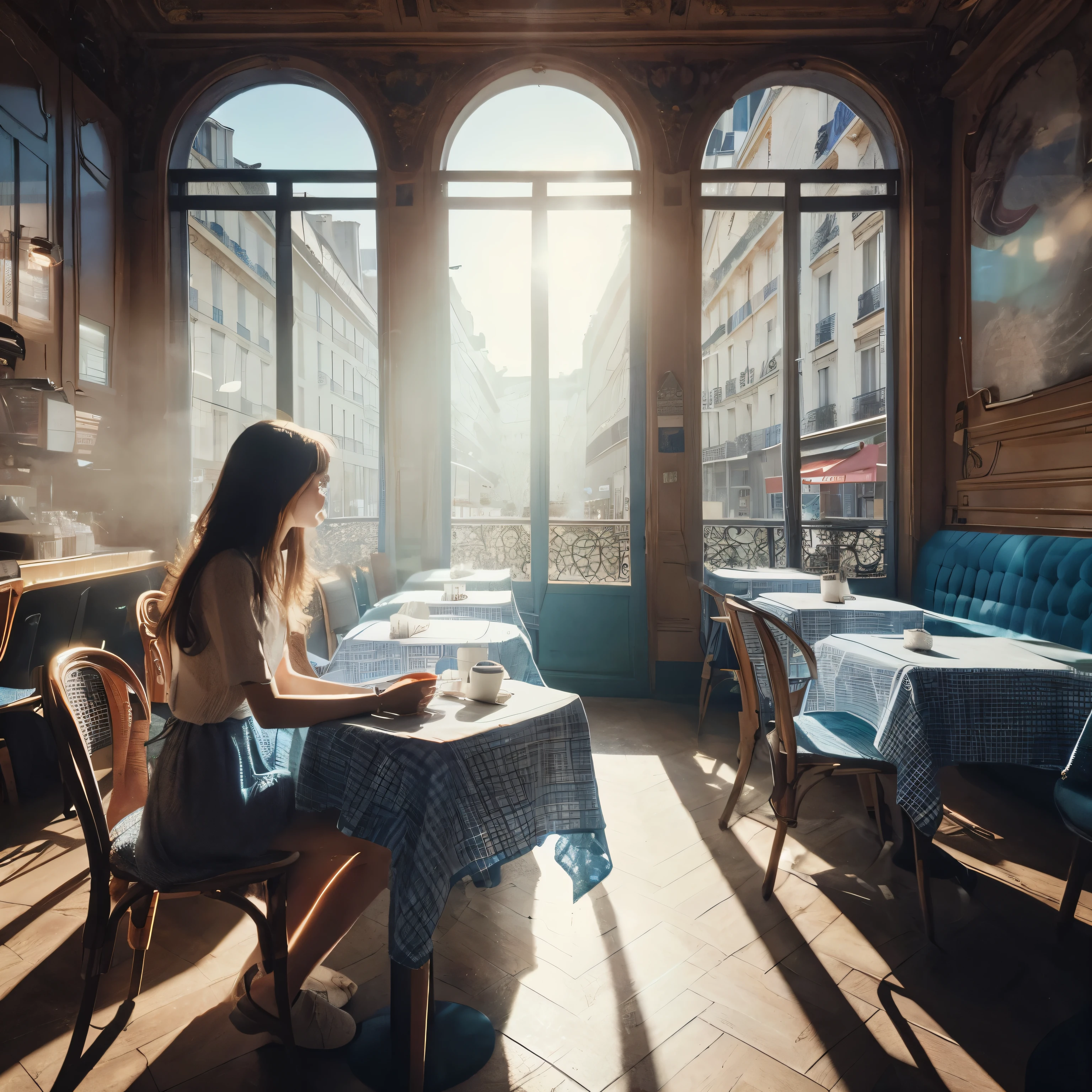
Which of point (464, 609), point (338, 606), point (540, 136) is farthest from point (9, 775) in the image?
point (540, 136)

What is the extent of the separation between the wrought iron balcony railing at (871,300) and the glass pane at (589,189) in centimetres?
176

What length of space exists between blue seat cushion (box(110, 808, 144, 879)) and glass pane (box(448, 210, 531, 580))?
3.33 m

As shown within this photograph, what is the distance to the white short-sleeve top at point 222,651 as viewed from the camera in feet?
4.34

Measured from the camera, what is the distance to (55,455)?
3.74 meters

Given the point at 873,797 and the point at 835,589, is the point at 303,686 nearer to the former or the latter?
the point at 873,797

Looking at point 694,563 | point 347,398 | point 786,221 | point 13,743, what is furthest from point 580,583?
point 13,743

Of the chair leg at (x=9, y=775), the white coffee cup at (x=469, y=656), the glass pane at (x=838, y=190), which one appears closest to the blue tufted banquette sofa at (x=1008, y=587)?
the glass pane at (x=838, y=190)

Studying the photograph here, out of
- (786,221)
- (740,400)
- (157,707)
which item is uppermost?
(786,221)

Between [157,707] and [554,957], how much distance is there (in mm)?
1870

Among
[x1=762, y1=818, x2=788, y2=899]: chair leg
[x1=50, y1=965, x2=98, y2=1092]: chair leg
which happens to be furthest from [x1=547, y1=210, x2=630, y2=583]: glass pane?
[x1=50, y1=965, x2=98, y2=1092]: chair leg

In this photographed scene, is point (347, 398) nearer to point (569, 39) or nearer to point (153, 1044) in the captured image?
point (569, 39)

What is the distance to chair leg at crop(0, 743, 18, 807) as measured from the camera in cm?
278

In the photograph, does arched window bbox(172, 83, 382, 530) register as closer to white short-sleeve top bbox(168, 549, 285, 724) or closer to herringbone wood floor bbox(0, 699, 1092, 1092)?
herringbone wood floor bbox(0, 699, 1092, 1092)

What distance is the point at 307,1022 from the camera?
1.47m
